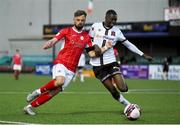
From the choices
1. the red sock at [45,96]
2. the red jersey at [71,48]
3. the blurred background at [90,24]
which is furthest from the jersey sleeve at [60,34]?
the blurred background at [90,24]

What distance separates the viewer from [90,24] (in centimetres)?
5172

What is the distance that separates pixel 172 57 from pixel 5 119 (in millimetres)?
39506

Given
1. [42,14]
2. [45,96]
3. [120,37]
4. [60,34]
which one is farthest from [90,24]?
[45,96]

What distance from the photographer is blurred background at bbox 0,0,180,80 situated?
1893 inches

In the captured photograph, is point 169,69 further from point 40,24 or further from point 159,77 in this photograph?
point 40,24

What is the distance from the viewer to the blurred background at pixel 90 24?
48.1 m

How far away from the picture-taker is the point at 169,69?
1767 inches

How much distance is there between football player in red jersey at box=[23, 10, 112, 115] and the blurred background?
31.7m

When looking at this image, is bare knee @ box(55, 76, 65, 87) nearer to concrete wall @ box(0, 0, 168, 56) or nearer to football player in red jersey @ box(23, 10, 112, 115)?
football player in red jersey @ box(23, 10, 112, 115)

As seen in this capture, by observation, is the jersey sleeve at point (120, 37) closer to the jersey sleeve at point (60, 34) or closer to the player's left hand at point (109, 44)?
the player's left hand at point (109, 44)

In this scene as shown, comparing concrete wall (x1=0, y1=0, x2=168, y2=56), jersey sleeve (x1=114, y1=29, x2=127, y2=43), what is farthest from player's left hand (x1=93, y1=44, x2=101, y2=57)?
concrete wall (x1=0, y1=0, x2=168, y2=56)

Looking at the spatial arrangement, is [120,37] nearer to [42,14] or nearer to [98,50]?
[98,50]

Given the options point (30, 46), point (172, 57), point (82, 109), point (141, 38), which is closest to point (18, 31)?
point (30, 46)

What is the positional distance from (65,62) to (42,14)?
1840 inches
